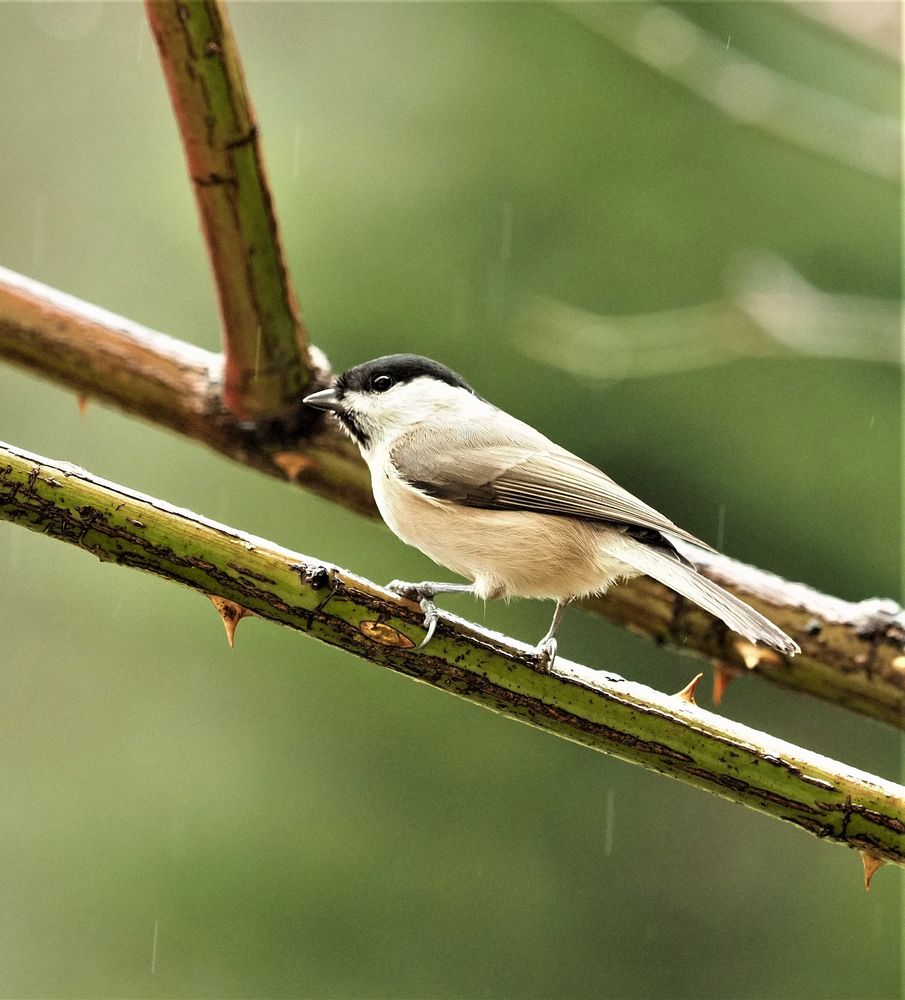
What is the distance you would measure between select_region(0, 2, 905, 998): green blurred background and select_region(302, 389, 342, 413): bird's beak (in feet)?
6.43

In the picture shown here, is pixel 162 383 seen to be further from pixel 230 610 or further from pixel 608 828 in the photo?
pixel 608 828

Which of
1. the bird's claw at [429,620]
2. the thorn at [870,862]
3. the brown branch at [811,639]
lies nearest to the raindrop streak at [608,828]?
the brown branch at [811,639]

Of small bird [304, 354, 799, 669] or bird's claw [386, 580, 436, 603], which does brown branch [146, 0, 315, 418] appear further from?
bird's claw [386, 580, 436, 603]

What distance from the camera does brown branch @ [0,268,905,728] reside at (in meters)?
1.64

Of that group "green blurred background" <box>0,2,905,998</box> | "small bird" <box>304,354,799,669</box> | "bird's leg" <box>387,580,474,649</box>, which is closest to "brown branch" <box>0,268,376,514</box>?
"small bird" <box>304,354,799,669</box>

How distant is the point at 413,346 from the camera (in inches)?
151

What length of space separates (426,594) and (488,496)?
0.26m

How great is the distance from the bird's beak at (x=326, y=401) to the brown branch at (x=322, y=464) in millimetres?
194

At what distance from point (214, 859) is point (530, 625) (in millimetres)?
1420

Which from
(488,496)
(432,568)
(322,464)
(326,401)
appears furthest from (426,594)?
(432,568)

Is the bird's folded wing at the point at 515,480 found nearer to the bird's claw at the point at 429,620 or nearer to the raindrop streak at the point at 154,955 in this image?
the bird's claw at the point at 429,620

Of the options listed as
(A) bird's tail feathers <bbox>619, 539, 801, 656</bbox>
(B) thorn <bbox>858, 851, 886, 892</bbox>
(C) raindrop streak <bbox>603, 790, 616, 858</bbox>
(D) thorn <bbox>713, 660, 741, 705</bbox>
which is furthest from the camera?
(C) raindrop streak <bbox>603, 790, 616, 858</bbox>

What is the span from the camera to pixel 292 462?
5.52 feet

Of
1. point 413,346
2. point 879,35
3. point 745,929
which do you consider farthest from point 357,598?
point 745,929
